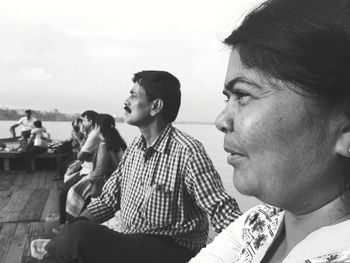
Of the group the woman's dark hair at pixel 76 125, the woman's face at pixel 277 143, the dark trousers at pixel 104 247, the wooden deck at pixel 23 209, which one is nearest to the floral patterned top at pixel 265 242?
the woman's face at pixel 277 143

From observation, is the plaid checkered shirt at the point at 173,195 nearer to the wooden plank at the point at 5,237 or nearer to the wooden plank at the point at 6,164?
the wooden plank at the point at 5,237

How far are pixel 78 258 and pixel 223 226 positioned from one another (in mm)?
716

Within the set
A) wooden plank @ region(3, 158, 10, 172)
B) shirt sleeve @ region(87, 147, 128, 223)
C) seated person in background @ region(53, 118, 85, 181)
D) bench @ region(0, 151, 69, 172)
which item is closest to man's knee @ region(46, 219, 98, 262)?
shirt sleeve @ region(87, 147, 128, 223)

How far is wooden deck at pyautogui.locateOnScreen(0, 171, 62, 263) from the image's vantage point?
3.34 metres

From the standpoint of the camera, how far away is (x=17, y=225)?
4133 mm

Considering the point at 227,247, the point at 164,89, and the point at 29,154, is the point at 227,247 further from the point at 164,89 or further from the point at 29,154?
the point at 29,154

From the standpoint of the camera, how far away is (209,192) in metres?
1.75

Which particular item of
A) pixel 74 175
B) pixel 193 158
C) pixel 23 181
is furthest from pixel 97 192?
pixel 23 181

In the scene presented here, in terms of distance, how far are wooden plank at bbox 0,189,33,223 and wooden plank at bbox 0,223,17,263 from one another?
287 millimetres

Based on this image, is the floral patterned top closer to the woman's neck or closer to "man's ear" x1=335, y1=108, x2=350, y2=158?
the woman's neck

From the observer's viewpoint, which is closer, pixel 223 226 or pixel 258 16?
pixel 258 16

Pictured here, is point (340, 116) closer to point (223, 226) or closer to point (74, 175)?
point (223, 226)

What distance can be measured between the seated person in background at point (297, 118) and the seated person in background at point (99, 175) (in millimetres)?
3175

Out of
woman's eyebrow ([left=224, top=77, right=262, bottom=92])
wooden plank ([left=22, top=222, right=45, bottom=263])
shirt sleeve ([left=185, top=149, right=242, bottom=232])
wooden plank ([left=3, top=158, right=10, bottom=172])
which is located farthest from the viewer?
wooden plank ([left=3, top=158, right=10, bottom=172])
